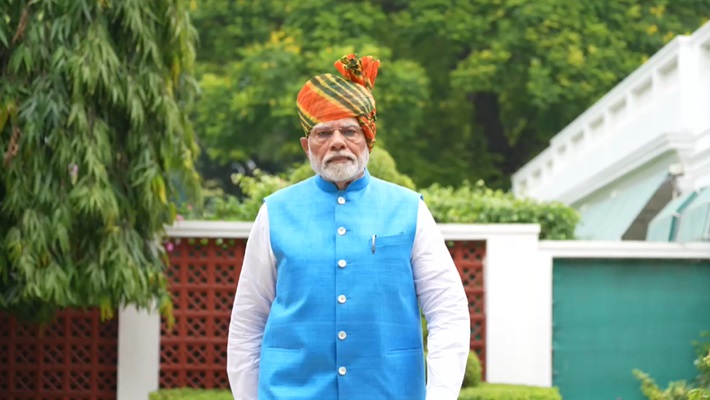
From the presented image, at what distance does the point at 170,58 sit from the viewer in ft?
30.8

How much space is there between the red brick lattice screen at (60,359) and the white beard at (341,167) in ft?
21.7

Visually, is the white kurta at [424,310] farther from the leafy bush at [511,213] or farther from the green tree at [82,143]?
the leafy bush at [511,213]

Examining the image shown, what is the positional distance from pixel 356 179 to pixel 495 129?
2391cm

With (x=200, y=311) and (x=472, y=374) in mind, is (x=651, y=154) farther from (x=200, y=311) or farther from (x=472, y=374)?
(x=200, y=311)

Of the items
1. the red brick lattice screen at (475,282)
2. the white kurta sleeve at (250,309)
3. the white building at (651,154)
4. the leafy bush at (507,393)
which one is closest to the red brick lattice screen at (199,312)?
the red brick lattice screen at (475,282)

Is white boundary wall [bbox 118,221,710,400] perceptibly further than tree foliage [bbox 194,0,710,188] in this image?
No

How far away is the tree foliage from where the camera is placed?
23391 mm

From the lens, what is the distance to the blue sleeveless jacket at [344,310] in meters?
3.99

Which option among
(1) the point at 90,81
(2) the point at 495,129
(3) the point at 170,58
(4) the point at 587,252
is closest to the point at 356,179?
(1) the point at 90,81

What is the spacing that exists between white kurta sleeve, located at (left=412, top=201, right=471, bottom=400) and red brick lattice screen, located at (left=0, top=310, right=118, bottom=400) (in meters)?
6.70

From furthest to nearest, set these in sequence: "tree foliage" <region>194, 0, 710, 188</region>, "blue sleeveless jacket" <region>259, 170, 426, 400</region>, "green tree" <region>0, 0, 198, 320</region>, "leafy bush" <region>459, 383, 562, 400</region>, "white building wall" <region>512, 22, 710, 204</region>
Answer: "tree foliage" <region>194, 0, 710, 188</region> → "white building wall" <region>512, 22, 710, 204</region> → "leafy bush" <region>459, 383, 562, 400</region> → "green tree" <region>0, 0, 198, 320</region> → "blue sleeveless jacket" <region>259, 170, 426, 400</region>

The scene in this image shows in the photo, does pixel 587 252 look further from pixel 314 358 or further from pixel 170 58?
pixel 314 358

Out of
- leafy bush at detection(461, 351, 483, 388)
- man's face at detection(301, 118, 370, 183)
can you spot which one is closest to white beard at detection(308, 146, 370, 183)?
man's face at detection(301, 118, 370, 183)

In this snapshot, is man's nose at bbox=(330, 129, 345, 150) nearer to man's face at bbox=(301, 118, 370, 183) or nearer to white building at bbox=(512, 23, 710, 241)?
man's face at bbox=(301, 118, 370, 183)
